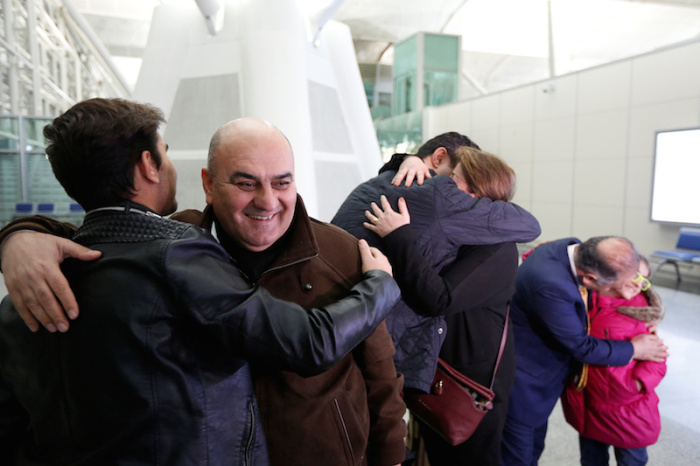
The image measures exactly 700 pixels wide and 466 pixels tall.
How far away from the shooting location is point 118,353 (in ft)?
2.80

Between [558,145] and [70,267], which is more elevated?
[558,145]

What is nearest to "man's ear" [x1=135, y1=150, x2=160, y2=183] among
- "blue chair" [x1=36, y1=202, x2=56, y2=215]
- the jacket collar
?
the jacket collar

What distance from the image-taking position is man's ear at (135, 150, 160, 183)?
101cm

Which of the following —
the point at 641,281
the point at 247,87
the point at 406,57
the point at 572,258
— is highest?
the point at 406,57

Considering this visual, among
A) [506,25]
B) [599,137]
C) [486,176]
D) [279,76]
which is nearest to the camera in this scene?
[486,176]

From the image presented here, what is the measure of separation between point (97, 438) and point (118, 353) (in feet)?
0.62

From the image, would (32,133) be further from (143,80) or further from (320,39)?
(320,39)

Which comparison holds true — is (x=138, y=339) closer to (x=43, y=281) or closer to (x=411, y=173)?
(x=43, y=281)

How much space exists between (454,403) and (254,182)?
45.5 inches

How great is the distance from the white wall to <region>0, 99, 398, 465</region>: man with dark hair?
28.2 ft

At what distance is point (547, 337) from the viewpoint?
2.08m

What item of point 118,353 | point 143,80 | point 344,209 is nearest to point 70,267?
point 118,353

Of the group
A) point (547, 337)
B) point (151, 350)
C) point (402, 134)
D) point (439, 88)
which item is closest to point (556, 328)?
point (547, 337)

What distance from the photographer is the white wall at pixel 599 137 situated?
741 centimetres
